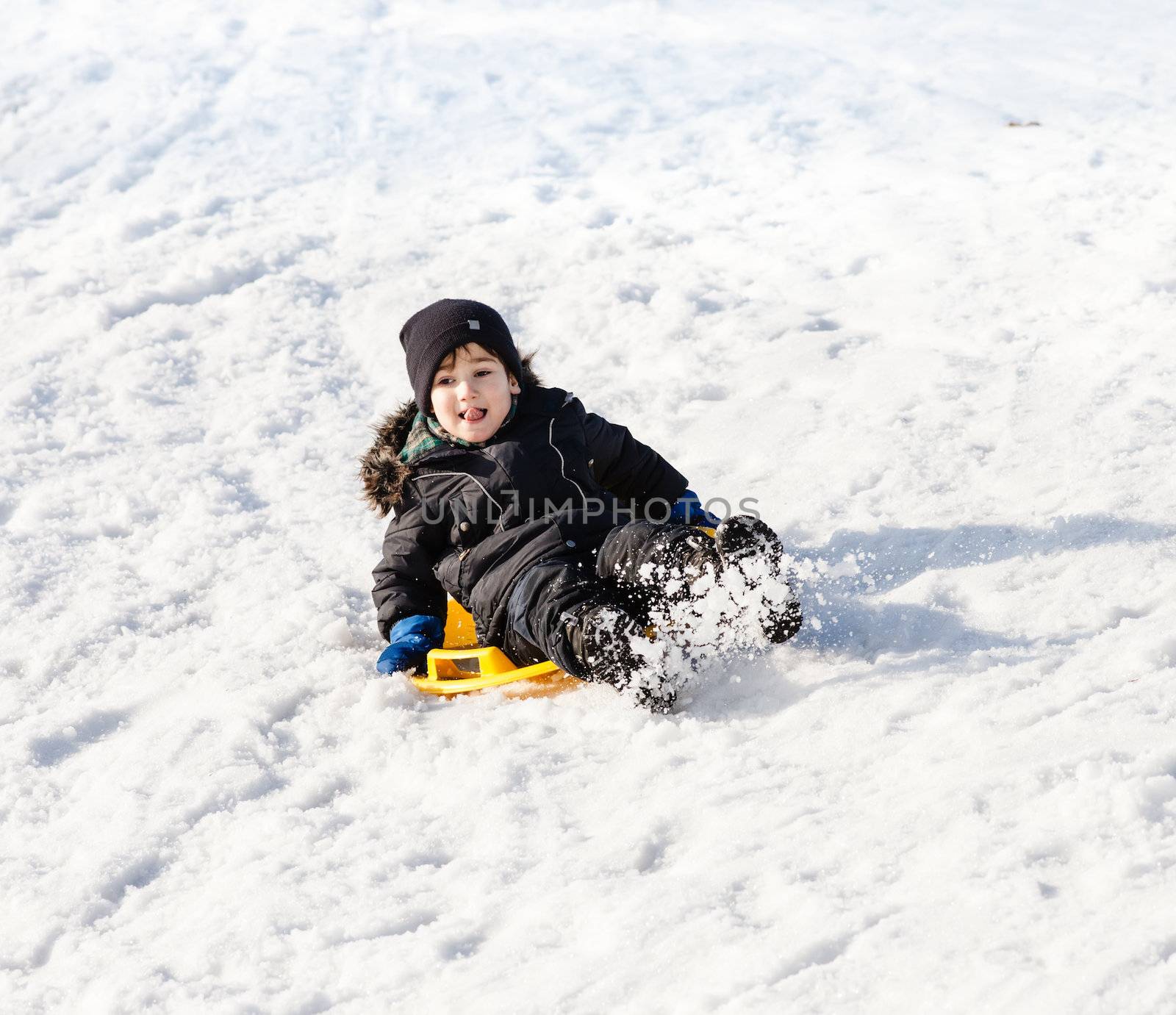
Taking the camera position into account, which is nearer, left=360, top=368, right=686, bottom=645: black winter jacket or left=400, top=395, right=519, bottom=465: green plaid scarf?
left=360, top=368, right=686, bottom=645: black winter jacket

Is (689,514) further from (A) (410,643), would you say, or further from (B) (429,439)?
(A) (410,643)

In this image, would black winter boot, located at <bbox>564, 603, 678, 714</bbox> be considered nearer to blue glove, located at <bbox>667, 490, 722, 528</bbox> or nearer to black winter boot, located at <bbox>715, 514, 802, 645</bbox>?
black winter boot, located at <bbox>715, 514, 802, 645</bbox>

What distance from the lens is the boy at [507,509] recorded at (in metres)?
2.59

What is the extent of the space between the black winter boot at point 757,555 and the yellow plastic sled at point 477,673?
1.59 ft

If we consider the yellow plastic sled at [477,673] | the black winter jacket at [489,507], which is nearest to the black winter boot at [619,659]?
the yellow plastic sled at [477,673]

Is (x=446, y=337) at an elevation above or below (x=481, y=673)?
above

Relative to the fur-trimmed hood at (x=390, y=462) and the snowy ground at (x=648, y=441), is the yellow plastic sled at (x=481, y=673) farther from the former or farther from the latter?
the fur-trimmed hood at (x=390, y=462)

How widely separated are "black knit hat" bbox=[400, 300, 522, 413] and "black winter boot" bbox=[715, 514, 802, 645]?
0.93m

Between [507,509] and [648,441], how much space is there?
3.77 feet

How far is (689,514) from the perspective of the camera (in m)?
3.20

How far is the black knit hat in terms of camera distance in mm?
3008

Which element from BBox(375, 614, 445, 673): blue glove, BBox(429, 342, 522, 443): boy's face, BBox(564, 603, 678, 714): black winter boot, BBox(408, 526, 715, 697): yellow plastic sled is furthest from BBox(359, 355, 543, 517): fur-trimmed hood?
BBox(564, 603, 678, 714): black winter boot

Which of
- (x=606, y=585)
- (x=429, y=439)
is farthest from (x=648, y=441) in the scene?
(x=606, y=585)

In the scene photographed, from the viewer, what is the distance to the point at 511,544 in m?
2.86
